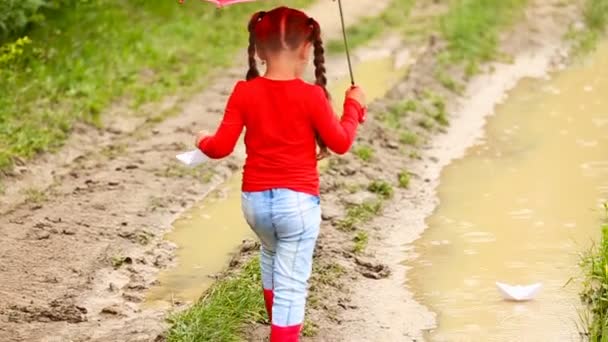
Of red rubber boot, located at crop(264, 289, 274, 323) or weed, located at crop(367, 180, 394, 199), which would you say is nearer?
red rubber boot, located at crop(264, 289, 274, 323)

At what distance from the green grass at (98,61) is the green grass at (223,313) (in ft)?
10.5

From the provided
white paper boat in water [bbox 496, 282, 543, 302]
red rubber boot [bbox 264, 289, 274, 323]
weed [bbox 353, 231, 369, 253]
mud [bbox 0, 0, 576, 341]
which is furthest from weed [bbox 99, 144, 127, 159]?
red rubber boot [bbox 264, 289, 274, 323]

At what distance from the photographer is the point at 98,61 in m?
12.2

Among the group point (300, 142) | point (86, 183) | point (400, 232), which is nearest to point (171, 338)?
point (300, 142)

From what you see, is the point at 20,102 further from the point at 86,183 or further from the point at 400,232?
the point at 400,232

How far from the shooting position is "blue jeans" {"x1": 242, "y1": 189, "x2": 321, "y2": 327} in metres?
5.50

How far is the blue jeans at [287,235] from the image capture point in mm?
5496

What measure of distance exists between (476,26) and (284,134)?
31.3 ft

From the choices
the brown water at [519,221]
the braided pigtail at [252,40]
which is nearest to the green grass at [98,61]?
the brown water at [519,221]

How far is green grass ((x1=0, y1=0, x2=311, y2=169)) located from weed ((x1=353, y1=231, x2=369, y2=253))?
2730mm

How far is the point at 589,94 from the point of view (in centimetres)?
1247

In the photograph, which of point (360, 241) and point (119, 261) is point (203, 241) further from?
point (360, 241)

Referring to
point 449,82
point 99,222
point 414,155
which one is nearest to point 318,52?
point 99,222

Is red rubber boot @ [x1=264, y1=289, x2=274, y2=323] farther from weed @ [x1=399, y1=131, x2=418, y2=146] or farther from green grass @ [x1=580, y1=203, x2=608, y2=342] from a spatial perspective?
weed @ [x1=399, y1=131, x2=418, y2=146]
